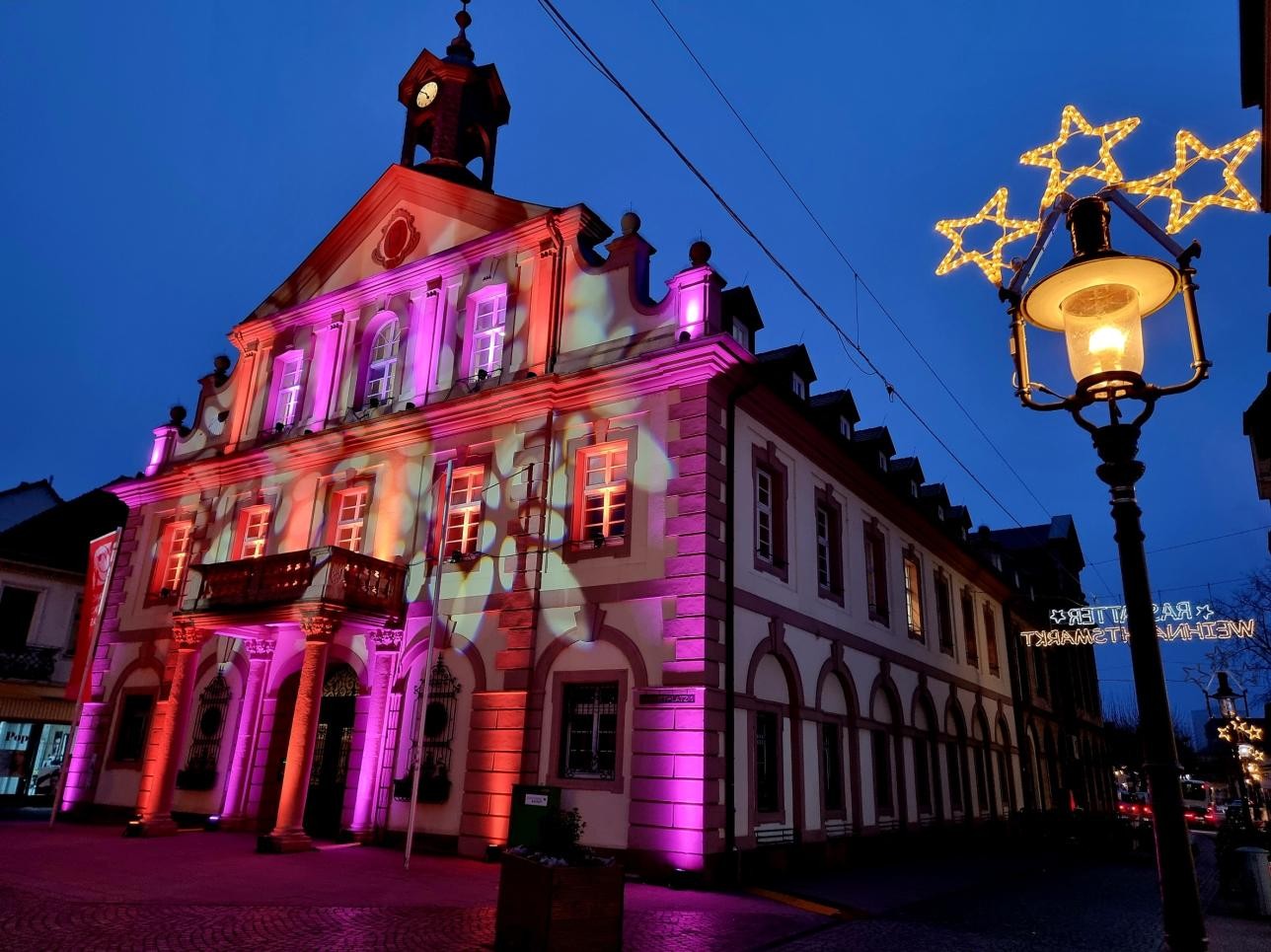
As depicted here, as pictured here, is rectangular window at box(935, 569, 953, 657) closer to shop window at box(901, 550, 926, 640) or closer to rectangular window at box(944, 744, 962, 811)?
shop window at box(901, 550, 926, 640)

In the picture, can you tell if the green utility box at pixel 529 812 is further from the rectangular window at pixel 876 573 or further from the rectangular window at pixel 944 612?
the rectangular window at pixel 944 612

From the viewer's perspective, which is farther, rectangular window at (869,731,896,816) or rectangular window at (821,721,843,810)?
rectangular window at (869,731,896,816)

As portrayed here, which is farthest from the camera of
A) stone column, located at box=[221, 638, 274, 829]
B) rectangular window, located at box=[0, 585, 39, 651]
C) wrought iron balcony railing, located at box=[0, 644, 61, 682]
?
rectangular window, located at box=[0, 585, 39, 651]

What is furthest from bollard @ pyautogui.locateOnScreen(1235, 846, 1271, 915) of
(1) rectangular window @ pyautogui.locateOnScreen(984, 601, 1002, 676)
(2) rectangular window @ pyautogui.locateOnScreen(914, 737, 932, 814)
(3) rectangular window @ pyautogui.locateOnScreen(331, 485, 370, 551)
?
(1) rectangular window @ pyautogui.locateOnScreen(984, 601, 1002, 676)

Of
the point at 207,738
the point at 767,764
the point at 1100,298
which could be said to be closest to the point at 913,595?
the point at 767,764

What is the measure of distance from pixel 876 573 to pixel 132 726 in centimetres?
2010

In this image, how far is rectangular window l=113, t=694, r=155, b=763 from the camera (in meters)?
22.8

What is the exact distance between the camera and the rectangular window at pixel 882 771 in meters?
21.2

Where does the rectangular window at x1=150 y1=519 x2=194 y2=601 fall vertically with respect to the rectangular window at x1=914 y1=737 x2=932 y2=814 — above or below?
above

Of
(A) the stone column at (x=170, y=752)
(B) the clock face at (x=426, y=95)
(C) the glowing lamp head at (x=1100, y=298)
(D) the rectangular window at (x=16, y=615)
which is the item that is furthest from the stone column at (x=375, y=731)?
(D) the rectangular window at (x=16, y=615)

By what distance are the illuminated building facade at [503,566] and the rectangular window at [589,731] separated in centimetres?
7

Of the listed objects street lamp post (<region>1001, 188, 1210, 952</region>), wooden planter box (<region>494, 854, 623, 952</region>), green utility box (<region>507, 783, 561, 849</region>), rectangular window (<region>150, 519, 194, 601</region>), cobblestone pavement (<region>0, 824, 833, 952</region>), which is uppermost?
rectangular window (<region>150, 519, 194, 601</region>)

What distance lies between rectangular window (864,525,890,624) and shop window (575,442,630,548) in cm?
871

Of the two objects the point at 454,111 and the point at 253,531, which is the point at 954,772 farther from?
the point at 454,111
